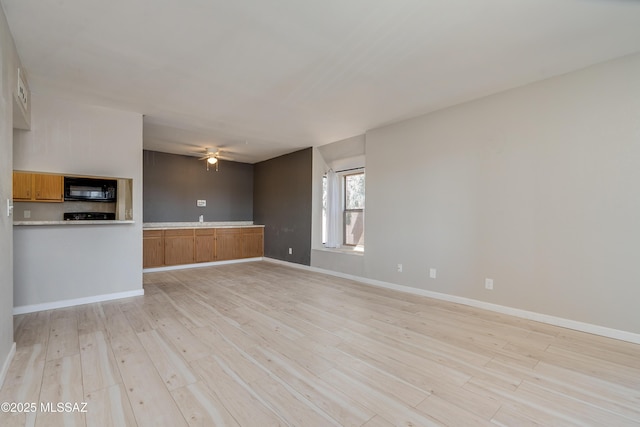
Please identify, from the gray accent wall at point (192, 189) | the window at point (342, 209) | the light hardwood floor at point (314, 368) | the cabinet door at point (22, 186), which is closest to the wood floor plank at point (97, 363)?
the light hardwood floor at point (314, 368)

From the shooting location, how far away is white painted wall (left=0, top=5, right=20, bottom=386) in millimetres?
1950

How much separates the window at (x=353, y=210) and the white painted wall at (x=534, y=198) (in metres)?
1.26

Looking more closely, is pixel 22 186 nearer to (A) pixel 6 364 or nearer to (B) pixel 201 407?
(A) pixel 6 364

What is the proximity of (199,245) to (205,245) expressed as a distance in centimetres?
13

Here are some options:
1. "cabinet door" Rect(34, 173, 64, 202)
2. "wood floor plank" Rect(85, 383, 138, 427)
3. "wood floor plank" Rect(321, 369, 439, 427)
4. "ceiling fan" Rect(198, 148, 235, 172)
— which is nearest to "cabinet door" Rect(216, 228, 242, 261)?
"ceiling fan" Rect(198, 148, 235, 172)

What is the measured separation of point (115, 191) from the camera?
430 cm

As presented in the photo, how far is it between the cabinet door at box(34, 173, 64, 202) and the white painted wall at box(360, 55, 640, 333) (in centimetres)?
474

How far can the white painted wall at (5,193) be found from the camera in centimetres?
195

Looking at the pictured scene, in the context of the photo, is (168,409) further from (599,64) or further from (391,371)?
(599,64)

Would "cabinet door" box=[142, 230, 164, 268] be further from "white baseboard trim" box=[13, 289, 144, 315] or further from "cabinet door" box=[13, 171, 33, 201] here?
"cabinet door" box=[13, 171, 33, 201]

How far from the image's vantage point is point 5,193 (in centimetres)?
207

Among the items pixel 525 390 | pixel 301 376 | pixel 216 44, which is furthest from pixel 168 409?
pixel 216 44

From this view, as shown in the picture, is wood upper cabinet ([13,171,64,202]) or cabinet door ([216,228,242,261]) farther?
cabinet door ([216,228,242,261])

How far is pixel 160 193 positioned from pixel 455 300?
6128mm
